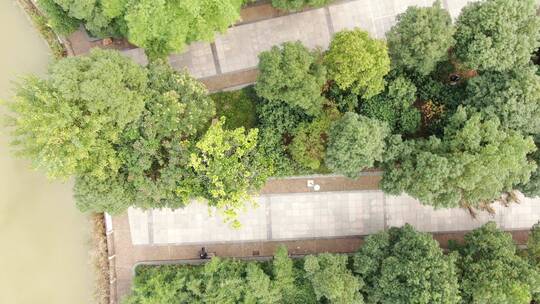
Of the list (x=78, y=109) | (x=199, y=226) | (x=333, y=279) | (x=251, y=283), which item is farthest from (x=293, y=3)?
(x=251, y=283)

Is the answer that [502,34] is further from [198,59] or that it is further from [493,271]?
[198,59]

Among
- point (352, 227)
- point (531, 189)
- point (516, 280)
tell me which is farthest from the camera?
point (352, 227)

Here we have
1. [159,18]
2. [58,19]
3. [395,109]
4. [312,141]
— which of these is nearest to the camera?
[159,18]

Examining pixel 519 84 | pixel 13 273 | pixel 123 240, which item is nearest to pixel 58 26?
pixel 123 240

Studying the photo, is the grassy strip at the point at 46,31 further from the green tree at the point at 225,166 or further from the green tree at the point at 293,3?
the green tree at the point at 293,3

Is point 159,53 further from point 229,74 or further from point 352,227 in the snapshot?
point 352,227

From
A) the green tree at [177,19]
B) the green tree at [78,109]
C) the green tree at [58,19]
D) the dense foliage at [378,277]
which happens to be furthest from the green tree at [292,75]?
the green tree at [58,19]
